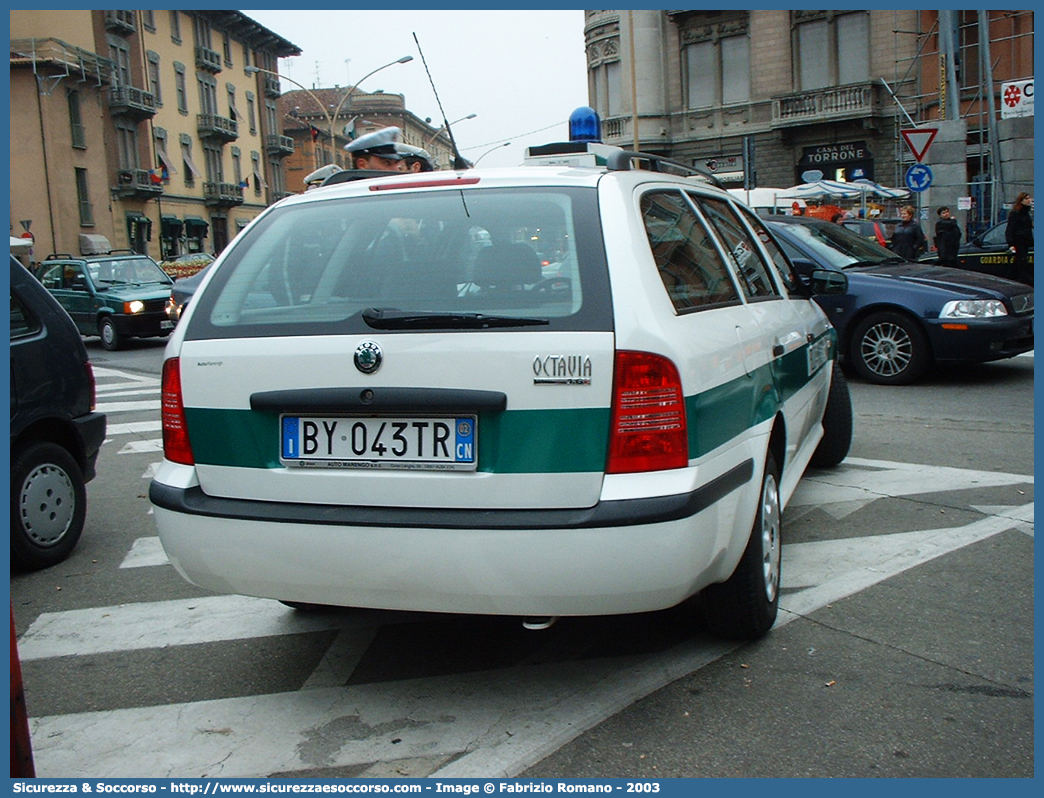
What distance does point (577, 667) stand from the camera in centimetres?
355

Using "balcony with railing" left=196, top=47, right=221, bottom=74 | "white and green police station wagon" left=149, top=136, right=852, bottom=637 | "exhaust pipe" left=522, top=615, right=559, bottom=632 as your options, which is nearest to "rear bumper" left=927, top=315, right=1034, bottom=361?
"white and green police station wagon" left=149, top=136, right=852, bottom=637

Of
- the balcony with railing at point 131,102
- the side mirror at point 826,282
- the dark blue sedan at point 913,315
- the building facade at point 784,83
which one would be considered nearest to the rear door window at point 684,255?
the side mirror at point 826,282

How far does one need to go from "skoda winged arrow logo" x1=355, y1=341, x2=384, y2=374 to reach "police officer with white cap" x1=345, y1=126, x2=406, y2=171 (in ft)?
17.1

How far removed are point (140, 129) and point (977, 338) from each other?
47.5 metres

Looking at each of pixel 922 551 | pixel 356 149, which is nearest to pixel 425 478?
pixel 922 551

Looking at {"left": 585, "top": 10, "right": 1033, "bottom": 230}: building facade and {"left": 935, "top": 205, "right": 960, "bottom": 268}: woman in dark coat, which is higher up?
{"left": 585, "top": 10, "right": 1033, "bottom": 230}: building facade

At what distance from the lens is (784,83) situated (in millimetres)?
40250

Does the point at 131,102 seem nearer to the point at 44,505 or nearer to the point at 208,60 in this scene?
the point at 208,60

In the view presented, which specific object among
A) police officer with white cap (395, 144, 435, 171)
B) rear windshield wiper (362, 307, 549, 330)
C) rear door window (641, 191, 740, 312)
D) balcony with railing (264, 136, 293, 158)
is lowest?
rear windshield wiper (362, 307, 549, 330)

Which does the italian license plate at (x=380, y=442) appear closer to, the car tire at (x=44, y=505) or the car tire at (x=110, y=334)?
the car tire at (x=44, y=505)

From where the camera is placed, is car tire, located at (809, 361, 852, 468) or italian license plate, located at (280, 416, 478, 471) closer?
italian license plate, located at (280, 416, 478, 471)

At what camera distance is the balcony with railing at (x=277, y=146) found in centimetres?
6556

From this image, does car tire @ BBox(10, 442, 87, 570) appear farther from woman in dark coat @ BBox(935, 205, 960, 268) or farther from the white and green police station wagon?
woman in dark coat @ BBox(935, 205, 960, 268)

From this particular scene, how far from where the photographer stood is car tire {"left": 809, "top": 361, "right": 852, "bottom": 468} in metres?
6.25
